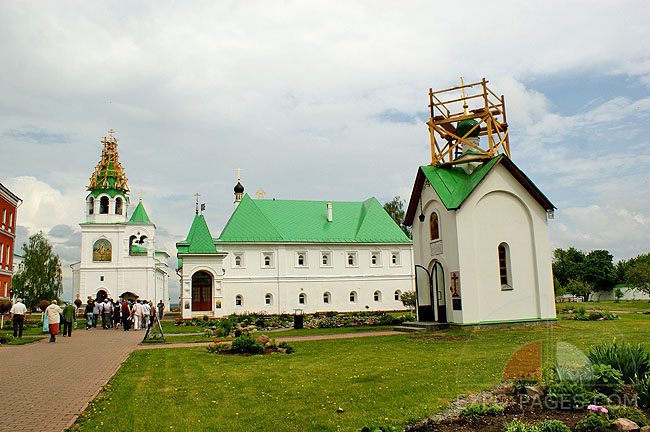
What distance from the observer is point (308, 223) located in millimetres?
49375

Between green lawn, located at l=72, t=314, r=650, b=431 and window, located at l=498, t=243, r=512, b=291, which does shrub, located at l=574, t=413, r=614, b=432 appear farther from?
window, located at l=498, t=243, r=512, b=291

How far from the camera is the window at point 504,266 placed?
21406 mm

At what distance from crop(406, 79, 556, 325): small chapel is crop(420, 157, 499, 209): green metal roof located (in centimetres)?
4

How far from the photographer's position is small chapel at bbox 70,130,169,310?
50.8m

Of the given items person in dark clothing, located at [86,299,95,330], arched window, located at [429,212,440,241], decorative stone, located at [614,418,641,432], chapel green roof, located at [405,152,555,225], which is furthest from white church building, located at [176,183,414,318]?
decorative stone, located at [614,418,641,432]

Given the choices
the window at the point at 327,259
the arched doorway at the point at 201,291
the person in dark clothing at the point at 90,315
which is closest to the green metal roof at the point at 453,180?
the person in dark clothing at the point at 90,315

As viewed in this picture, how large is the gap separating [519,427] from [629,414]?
4.73ft

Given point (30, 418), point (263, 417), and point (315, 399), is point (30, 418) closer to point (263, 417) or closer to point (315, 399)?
point (263, 417)

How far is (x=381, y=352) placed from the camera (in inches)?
551

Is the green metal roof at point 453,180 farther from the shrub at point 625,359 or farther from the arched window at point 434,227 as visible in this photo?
the shrub at point 625,359

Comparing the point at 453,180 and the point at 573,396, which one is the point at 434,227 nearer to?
the point at 453,180

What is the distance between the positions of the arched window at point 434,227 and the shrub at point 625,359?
15242mm

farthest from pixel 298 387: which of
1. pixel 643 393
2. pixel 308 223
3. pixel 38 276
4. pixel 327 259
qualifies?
pixel 38 276

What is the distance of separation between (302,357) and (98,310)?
21.6 m
